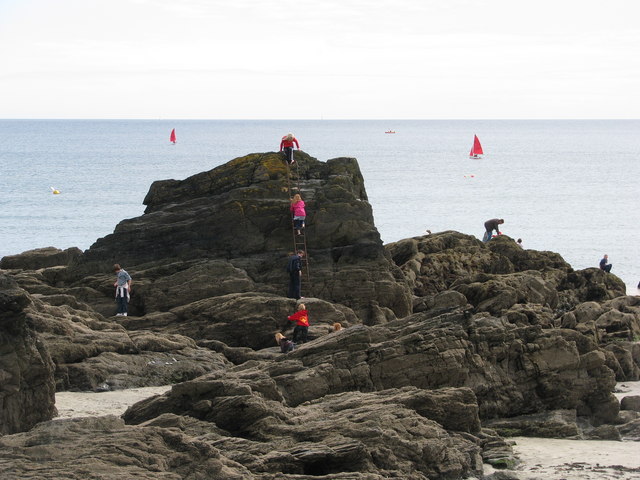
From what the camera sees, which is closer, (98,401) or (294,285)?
(98,401)

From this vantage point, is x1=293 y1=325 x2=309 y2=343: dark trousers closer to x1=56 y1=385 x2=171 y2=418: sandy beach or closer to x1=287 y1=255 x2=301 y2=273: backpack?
x1=287 y1=255 x2=301 y2=273: backpack

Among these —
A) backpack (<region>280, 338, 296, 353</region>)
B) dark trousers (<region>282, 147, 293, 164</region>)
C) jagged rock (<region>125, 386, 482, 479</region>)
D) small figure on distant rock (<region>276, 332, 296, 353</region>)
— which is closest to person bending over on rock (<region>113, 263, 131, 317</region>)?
small figure on distant rock (<region>276, 332, 296, 353</region>)

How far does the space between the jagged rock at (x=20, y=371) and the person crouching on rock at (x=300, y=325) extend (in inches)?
292

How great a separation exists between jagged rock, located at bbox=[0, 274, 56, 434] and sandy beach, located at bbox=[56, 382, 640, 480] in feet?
3.25

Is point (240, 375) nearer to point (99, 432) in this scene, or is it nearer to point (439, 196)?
point (99, 432)

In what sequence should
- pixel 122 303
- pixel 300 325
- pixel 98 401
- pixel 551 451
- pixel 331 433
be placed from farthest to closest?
pixel 122 303 < pixel 300 325 < pixel 98 401 < pixel 551 451 < pixel 331 433

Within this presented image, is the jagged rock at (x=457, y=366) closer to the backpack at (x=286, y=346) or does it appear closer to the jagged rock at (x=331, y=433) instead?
the jagged rock at (x=331, y=433)

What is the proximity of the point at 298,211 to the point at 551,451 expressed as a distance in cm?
1154

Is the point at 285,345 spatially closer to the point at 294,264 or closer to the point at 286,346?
the point at 286,346

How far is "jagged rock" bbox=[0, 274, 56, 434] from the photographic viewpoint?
1748 cm

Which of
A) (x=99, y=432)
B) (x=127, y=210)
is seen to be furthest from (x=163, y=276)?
(x=127, y=210)

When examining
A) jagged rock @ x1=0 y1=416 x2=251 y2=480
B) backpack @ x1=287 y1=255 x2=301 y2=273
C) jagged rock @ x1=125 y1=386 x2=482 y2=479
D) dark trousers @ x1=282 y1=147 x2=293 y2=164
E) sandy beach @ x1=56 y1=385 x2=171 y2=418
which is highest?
dark trousers @ x1=282 y1=147 x2=293 y2=164

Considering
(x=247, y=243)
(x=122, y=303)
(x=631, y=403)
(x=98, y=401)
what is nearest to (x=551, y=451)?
(x=631, y=403)

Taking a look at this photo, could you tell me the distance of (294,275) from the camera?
90.4ft
